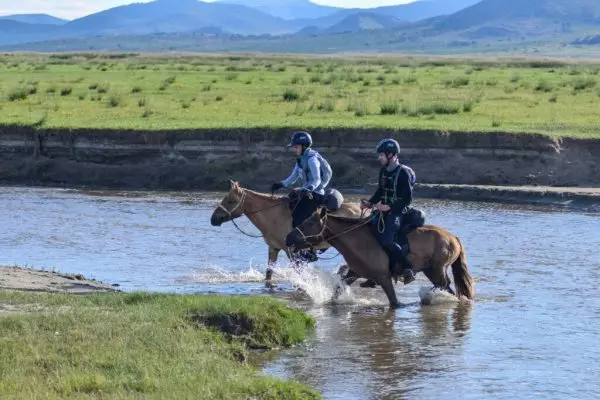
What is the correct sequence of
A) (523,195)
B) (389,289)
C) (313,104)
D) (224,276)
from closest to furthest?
(389,289), (224,276), (523,195), (313,104)

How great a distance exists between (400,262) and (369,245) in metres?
0.45

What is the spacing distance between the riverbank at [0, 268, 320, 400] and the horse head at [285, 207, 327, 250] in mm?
1209

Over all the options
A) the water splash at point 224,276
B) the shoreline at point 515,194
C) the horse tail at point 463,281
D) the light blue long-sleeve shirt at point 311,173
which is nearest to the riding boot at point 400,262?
the horse tail at point 463,281

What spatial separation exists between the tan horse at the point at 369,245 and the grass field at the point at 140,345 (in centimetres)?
146

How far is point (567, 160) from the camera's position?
2769 cm

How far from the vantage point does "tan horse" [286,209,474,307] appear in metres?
14.9

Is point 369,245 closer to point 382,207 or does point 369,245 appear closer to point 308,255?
point 382,207

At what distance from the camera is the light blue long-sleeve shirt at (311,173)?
15.7m

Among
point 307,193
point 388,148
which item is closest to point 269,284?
point 307,193

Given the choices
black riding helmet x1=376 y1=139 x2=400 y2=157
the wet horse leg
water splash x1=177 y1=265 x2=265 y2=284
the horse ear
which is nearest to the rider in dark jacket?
black riding helmet x1=376 y1=139 x2=400 y2=157

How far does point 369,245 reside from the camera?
590 inches

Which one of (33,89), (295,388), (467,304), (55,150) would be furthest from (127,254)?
(33,89)

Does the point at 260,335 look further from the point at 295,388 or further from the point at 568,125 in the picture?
the point at 568,125

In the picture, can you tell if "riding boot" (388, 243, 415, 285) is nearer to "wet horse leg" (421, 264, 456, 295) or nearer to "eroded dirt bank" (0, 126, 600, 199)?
"wet horse leg" (421, 264, 456, 295)
